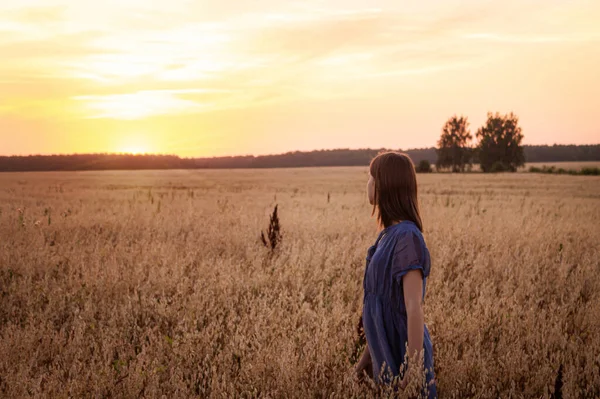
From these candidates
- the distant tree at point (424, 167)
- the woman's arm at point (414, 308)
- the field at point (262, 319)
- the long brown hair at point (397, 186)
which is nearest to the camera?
the woman's arm at point (414, 308)

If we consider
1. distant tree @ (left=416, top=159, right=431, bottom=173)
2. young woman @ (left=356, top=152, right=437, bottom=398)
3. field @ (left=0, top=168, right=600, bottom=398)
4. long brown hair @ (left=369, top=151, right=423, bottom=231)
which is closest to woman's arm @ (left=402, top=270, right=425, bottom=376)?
young woman @ (left=356, top=152, right=437, bottom=398)

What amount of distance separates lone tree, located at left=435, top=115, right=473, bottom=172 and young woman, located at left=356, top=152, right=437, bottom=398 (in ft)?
288

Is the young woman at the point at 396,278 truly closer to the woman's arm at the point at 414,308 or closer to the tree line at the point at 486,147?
the woman's arm at the point at 414,308

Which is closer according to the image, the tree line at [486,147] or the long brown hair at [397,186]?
the long brown hair at [397,186]

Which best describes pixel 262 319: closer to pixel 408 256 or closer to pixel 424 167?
pixel 408 256

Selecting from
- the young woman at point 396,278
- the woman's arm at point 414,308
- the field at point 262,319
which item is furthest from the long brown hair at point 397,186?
the field at point 262,319

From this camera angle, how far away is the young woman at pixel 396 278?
2.44m

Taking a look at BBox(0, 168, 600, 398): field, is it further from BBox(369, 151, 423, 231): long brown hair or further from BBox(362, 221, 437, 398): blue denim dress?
BBox(369, 151, 423, 231): long brown hair

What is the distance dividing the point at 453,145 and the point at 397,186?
90826 millimetres

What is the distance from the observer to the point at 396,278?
8.20 ft

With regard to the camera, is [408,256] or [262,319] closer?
[408,256]

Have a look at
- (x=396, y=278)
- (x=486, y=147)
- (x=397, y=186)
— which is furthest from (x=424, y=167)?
(x=396, y=278)

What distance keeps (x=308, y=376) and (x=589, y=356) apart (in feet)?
7.99

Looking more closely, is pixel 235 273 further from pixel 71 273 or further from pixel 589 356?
pixel 589 356
